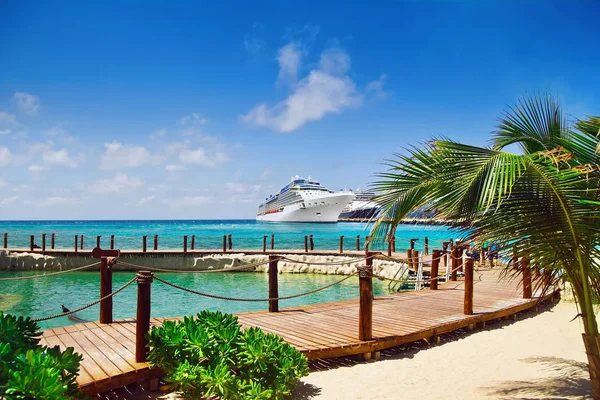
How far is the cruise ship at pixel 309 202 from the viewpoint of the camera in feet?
322

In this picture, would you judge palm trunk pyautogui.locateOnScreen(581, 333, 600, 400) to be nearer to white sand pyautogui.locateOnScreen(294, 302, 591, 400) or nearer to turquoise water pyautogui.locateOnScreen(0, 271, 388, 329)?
white sand pyautogui.locateOnScreen(294, 302, 591, 400)

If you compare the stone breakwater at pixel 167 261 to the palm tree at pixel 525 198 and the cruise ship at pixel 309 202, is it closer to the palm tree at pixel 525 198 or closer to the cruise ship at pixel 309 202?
the palm tree at pixel 525 198

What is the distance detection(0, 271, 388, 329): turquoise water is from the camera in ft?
44.6

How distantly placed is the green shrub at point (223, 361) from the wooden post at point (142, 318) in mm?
290

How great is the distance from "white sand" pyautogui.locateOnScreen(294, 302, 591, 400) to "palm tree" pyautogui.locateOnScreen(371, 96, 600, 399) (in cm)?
137

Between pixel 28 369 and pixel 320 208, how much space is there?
96.1 m

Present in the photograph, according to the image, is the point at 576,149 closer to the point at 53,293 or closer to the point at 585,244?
the point at 585,244

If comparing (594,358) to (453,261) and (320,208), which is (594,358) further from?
(320,208)

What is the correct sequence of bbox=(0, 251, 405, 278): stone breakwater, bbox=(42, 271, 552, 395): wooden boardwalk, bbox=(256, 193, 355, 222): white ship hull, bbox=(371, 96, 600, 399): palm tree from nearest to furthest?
1. bbox=(371, 96, 600, 399): palm tree
2. bbox=(42, 271, 552, 395): wooden boardwalk
3. bbox=(0, 251, 405, 278): stone breakwater
4. bbox=(256, 193, 355, 222): white ship hull

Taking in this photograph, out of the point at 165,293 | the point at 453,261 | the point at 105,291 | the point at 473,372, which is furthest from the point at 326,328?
the point at 165,293

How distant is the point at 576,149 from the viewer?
4.41 metres

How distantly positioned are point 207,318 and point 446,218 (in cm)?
277

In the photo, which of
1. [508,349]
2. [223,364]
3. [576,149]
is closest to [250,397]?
[223,364]

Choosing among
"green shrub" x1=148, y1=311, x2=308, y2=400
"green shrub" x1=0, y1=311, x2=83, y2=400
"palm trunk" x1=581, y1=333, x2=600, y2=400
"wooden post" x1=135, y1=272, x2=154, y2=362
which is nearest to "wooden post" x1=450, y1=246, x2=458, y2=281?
"palm trunk" x1=581, y1=333, x2=600, y2=400
